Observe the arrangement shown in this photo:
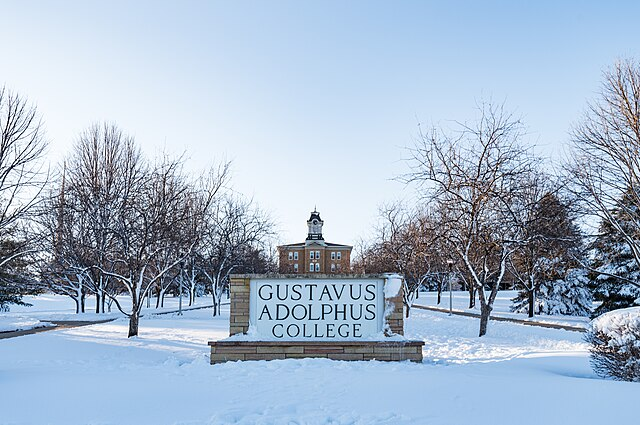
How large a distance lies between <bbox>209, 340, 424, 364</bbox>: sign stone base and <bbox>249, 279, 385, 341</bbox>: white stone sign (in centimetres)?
24

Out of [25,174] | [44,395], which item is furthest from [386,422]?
[25,174]

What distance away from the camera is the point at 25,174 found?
16.0 meters

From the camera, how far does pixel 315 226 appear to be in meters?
83.2

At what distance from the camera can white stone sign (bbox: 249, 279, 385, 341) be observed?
8641mm

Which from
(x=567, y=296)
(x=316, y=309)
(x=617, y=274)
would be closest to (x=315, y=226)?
(x=567, y=296)

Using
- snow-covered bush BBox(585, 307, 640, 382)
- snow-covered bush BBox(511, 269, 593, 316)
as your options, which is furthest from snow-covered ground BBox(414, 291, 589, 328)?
snow-covered bush BBox(585, 307, 640, 382)

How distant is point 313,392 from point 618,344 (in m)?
4.03

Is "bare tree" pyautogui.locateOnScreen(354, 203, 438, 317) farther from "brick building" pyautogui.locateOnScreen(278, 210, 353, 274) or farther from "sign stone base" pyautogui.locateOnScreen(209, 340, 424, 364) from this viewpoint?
"brick building" pyautogui.locateOnScreen(278, 210, 353, 274)

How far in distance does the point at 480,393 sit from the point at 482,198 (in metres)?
8.74

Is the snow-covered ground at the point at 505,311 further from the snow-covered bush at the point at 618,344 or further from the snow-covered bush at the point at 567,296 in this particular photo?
the snow-covered bush at the point at 618,344

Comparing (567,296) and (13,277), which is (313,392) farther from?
(567,296)

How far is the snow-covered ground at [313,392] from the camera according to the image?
4770 mm

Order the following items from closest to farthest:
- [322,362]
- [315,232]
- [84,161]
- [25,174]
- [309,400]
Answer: [309,400], [322,362], [25,174], [84,161], [315,232]

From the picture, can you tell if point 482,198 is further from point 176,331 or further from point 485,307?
point 176,331
